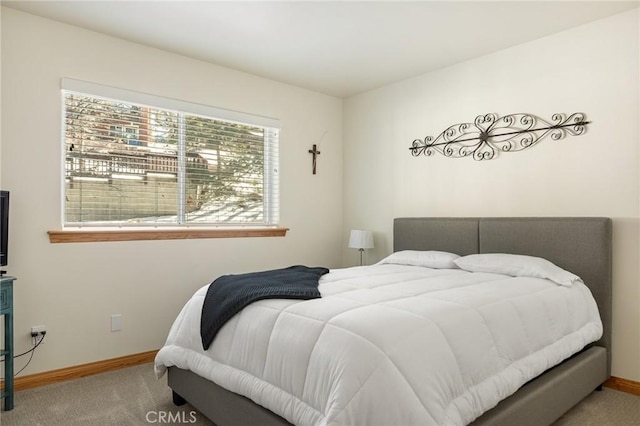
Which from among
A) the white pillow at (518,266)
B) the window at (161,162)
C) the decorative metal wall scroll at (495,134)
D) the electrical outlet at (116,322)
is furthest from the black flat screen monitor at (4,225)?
the decorative metal wall scroll at (495,134)

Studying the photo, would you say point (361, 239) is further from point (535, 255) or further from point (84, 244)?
point (84, 244)

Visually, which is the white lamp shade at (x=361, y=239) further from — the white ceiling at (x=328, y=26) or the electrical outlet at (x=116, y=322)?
the electrical outlet at (x=116, y=322)

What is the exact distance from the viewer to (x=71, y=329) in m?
2.99

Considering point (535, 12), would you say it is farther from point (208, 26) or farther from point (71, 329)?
point (71, 329)

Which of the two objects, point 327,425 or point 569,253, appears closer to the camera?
point 327,425

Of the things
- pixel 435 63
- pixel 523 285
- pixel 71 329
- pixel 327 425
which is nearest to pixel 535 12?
pixel 435 63

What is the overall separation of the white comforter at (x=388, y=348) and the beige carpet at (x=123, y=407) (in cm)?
25

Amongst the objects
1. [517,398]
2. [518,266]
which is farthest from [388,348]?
[518,266]

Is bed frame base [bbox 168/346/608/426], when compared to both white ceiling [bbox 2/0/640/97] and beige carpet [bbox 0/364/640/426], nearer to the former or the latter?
beige carpet [bbox 0/364/640/426]

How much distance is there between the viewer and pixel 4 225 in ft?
8.35

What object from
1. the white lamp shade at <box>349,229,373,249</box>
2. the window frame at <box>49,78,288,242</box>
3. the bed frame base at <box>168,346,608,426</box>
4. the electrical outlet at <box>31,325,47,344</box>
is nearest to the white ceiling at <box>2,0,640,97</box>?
the window frame at <box>49,78,288,242</box>

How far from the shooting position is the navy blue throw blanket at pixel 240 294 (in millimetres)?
2092

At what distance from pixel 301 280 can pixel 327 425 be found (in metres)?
1.06

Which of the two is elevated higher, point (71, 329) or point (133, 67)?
point (133, 67)
